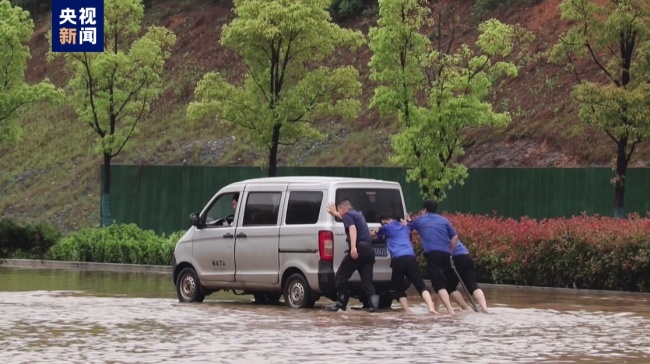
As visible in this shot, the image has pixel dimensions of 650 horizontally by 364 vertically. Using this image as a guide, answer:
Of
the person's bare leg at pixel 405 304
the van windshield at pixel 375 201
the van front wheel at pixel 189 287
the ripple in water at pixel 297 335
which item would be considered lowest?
the ripple in water at pixel 297 335

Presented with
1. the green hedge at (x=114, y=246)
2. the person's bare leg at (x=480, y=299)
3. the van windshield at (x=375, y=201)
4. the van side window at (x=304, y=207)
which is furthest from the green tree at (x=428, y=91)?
the person's bare leg at (x=480, y=299)

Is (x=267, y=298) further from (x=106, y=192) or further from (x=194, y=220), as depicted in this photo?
(x=106, y=192)

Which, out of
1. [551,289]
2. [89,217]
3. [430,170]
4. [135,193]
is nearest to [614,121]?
[430,170]

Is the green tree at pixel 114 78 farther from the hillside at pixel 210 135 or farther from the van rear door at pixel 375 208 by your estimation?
the van rear door at pixel 375 208

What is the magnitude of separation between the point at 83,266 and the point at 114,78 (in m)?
8.70

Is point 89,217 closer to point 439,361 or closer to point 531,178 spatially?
point 531,178

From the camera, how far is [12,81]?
1865 inches

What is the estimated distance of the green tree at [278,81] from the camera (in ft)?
129

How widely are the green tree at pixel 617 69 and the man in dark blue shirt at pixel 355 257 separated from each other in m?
14.5

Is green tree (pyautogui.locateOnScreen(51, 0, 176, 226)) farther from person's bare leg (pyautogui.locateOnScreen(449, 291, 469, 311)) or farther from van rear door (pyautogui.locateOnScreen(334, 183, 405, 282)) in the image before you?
person's bare leg (pyautogui.locateOnScreen(449, 291, 469, 311))

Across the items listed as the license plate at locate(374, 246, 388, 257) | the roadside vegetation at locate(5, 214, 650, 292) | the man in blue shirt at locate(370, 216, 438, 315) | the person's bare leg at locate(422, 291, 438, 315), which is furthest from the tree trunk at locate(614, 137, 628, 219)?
the person's bare leg at locate(422, 291, 438, 315)

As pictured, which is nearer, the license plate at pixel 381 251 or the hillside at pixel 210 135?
the license plate at pixel 381 251

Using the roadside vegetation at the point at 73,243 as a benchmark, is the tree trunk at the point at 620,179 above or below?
above

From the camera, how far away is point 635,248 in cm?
2691
